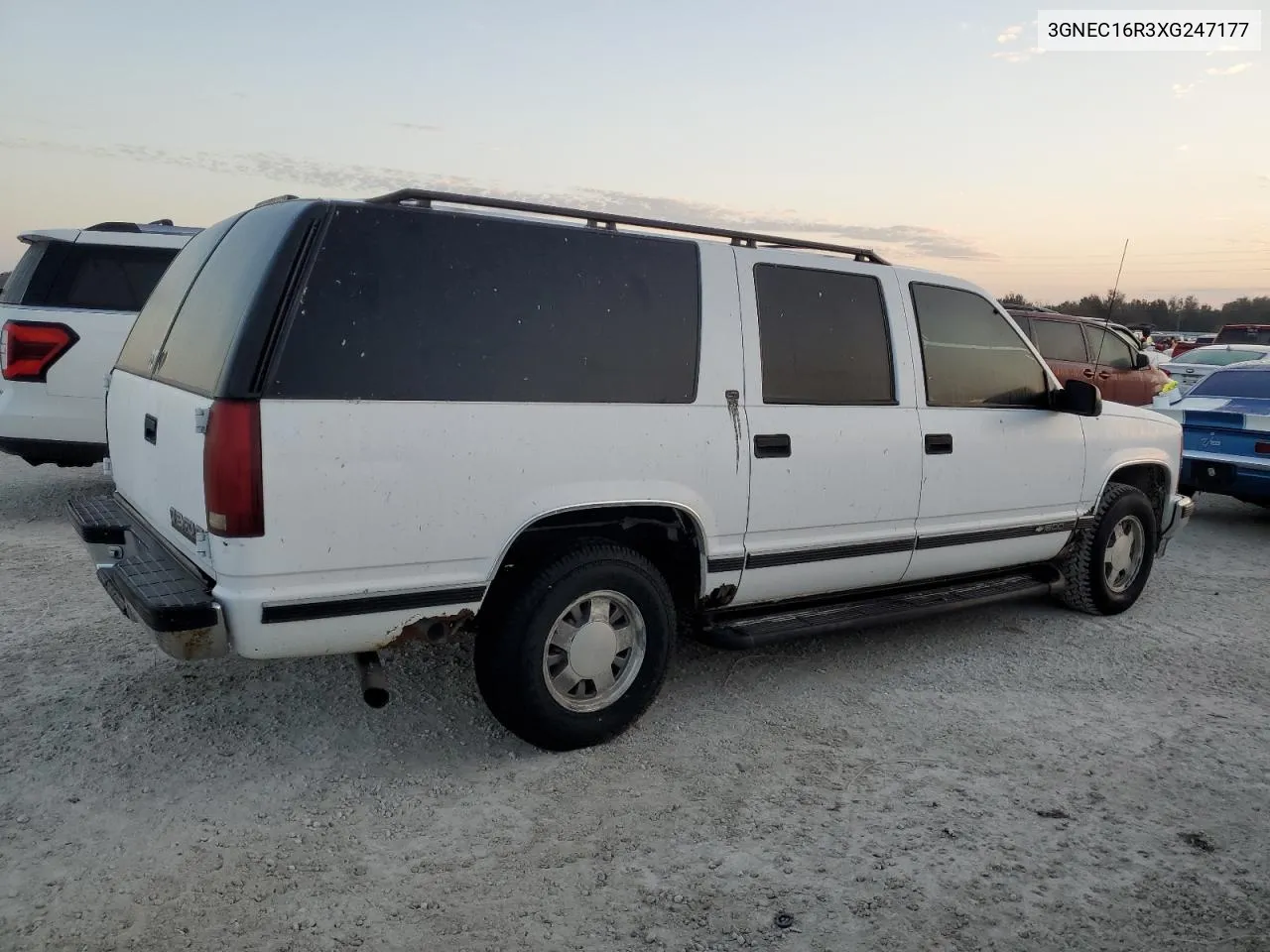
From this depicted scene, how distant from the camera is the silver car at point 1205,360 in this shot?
15.0 metres

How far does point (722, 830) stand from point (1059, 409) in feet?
10.3

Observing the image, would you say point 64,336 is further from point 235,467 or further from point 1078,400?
point 1078,400

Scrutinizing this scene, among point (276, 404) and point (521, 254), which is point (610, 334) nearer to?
point (521, 254)

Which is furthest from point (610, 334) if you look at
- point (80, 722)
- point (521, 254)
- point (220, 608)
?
point (80, 722)

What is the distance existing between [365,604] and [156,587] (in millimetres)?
677

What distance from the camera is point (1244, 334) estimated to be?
20.2 metres

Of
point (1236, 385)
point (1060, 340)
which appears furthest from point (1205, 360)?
point (1236, 385)

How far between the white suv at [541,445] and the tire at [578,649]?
10mm

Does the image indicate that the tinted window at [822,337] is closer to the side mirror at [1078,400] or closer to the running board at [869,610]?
the running board at [869,610]

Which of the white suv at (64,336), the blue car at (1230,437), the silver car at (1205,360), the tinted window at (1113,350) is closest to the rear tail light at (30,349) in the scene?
the white suv at (64,336)

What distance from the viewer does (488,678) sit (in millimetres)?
3604

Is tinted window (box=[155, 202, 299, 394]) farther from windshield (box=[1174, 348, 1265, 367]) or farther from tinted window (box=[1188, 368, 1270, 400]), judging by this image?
windshield (box=[1174, 348, 1265, 367])

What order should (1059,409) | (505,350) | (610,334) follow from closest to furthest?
1. (505,350)
2. (610,334)
3. (1059,409)

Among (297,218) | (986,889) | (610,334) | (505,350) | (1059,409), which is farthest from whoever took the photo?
(1059,409)
